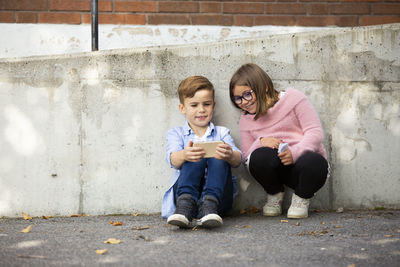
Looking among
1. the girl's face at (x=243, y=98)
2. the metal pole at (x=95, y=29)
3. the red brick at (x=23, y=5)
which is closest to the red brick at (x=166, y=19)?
the metal pole at (x=95, y=29)

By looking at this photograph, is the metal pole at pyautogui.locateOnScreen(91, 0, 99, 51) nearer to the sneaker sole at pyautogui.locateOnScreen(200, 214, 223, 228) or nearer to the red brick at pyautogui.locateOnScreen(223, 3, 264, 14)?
the red brick at pyautogui.locateOnScreen(223, 3, 264, 14)

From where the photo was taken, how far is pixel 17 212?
401 centimetres

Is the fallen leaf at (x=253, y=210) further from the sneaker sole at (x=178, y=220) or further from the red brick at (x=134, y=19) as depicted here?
the red brick at (x=134, y=19)

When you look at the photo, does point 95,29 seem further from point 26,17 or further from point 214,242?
point 214,242

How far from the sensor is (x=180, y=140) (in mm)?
3854

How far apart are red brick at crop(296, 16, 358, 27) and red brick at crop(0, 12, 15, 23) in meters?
3.14

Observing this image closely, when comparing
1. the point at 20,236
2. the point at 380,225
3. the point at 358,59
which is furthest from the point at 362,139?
the point at 20,236

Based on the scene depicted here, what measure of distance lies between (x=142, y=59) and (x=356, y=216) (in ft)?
6.97

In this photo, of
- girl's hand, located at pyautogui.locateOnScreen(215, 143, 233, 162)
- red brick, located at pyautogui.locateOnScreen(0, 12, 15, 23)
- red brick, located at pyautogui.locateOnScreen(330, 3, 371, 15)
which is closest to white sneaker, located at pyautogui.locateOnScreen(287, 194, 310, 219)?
girl's hand, located at pyautogui.locateOnScreen(215, 143, 233, 162)

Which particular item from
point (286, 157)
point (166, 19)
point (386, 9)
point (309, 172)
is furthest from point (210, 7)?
point (309, 172)

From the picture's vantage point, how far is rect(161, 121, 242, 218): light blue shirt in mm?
3756

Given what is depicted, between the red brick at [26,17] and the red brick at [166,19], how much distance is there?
125 centimetres

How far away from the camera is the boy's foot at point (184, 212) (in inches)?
124

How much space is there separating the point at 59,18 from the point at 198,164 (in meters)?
2.81
